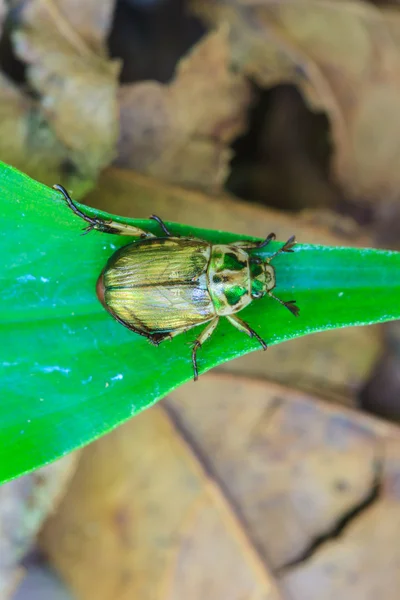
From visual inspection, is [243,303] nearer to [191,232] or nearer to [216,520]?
[191,232]

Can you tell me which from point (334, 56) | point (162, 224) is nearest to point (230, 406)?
point (162, 224)

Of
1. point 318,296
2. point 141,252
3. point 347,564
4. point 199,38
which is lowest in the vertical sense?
point 347,564

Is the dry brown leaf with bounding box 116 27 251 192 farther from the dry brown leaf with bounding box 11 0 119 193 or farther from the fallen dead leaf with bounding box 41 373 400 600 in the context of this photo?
the fallen dead leaf with bounding box 41 373 400 600

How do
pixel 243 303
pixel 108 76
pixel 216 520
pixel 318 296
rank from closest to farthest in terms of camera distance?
pixel 318 296, pixel 243 303, pixel 108 76, pixel 216 520

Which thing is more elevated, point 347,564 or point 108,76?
point 108,76

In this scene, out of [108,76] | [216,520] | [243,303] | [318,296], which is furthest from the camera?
[216,520]

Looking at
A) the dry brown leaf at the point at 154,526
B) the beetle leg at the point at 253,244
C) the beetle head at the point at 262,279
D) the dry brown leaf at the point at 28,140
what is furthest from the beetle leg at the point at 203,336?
the dry brown leaf at the point at 28,140

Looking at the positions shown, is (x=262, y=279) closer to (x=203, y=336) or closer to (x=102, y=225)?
(x=203, y=336)

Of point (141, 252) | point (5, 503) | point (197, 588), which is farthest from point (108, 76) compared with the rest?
point (197, 588)

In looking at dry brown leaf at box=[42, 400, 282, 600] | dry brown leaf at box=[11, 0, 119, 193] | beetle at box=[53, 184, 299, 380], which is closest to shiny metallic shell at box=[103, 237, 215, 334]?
beetle at box=[53, 184, 299, 380]
